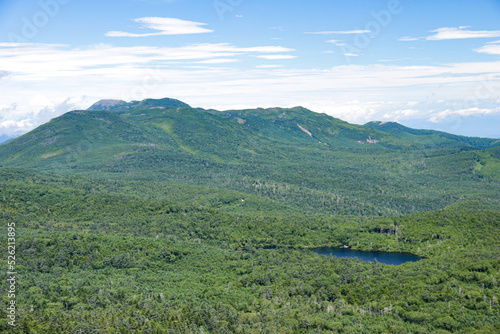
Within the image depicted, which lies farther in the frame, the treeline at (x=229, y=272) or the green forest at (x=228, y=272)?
the treeline at (x=229, y=272)

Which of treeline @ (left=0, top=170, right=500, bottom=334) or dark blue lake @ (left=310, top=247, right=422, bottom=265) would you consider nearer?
treeline @ (left=0, top=170, right=500, bottom=334)

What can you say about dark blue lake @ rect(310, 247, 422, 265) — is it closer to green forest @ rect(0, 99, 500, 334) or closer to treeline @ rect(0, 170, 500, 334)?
green forest @ rect(0, 99, 500, 334)

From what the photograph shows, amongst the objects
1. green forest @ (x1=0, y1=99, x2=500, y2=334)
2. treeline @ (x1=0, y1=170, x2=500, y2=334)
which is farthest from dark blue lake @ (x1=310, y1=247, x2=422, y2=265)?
treeline @ (x1=0, y1=170, x2=500, y2=334)

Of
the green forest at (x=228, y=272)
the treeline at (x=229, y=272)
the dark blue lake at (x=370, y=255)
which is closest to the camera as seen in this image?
the green forest at (x=228, y=272)

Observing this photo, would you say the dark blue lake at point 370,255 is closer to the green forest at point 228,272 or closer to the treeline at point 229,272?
the green forest at point 228,272

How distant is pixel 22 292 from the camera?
9756 cm

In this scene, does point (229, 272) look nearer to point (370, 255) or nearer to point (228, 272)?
point (228, 272)

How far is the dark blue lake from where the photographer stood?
157087 millimetres

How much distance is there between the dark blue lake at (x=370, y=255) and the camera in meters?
157

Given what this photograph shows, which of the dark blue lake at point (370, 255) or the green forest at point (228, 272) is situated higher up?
the green forest at point (228, 272)

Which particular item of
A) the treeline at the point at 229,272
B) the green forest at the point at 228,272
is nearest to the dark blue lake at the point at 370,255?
the green forest at the point at 228,272

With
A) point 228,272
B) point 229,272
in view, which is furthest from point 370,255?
point 228,272

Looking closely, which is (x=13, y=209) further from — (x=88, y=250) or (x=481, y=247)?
(x=481, y=247)

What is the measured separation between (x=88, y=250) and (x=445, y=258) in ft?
388
